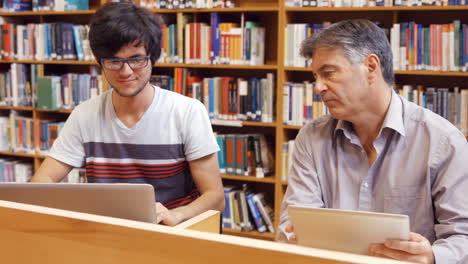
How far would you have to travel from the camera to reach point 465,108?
2807mm

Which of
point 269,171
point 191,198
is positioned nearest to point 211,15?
point 269,171

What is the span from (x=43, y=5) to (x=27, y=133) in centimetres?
98

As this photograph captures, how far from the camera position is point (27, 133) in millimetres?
3949

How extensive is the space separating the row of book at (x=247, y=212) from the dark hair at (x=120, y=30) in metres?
1.68

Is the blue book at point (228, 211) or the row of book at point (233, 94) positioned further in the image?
the blue book at point (228, 211)

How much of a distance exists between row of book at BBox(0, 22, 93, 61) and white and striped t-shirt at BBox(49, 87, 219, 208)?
6.18 ft

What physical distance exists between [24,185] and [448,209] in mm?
1071

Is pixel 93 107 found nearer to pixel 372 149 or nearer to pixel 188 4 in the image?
pixel 372 149

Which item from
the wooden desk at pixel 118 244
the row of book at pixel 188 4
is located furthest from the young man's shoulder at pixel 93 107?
the row of book at pixel 188 4

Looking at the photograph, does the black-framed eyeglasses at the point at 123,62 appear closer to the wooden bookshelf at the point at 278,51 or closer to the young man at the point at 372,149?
the young man at the point at 372,149

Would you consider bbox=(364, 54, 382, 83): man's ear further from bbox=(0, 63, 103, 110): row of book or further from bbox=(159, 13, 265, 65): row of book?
bbox=(0, 63, 103, 110): row of book

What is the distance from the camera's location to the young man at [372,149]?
140 cm

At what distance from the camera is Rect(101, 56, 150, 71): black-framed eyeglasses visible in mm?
1771

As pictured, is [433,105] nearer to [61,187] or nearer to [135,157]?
[135,157]
